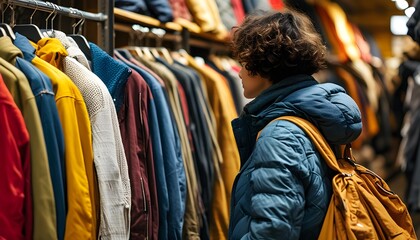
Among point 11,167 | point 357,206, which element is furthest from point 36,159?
point 357,206

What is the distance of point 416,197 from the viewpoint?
4629mm

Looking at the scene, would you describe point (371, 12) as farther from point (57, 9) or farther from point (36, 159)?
point (36, 159)

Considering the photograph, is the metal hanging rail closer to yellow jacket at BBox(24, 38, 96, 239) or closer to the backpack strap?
yellow jacket at BBox(24, 38, 96, 239)

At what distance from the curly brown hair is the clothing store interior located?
42 centimetres

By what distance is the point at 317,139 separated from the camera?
92.2 inches

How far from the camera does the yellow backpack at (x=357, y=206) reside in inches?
90.0

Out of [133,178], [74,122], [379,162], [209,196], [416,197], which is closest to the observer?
[74,122]

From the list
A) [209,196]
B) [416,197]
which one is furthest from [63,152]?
Result: [416,197]

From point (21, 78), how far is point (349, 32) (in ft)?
15.1

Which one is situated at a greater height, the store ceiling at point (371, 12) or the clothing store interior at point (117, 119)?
the store ceiling at point (371, 12)

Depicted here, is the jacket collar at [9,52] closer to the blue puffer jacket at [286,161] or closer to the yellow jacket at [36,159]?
the yellow jacket at [36,159]

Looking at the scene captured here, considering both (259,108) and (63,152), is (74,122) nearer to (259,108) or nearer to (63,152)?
(63,152)

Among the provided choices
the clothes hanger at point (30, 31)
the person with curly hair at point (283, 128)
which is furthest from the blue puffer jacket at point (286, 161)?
the clothes hanger at point (30, 31)

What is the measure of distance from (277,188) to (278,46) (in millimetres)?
432
